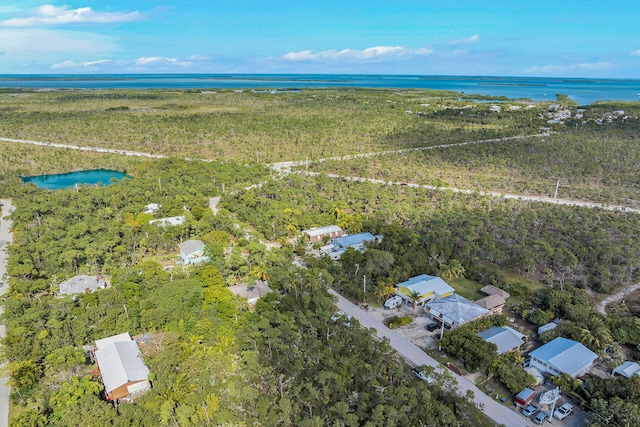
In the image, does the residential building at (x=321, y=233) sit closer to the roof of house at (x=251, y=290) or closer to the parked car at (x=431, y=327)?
the roof of house at (x=251, y=290)

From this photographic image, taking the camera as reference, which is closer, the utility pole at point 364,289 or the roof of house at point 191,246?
the utility pole at point 364,289

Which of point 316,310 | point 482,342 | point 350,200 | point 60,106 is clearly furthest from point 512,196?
point 60,106

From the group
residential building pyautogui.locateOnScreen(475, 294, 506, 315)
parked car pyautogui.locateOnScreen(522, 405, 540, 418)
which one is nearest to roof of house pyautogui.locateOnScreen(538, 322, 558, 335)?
residential building pyautogui.locateOnScreen(475, 294, 506, 315)

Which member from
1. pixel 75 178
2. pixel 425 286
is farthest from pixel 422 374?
pixel 75 178

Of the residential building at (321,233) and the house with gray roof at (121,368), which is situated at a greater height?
the residential building at (321,233)

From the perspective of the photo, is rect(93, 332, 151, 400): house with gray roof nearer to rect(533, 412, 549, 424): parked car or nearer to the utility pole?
the utility pole

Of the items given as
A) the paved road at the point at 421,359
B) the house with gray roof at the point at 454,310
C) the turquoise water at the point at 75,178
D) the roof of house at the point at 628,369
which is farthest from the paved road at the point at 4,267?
the roof of house at the point at 628,369

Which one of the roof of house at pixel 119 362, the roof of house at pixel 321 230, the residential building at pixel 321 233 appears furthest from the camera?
the roof of house at pixel 321 230

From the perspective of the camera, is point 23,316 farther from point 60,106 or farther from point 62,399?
point 60,106
